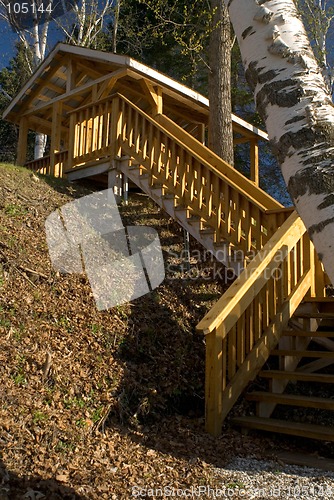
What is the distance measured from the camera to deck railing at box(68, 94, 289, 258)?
6348 millimetres

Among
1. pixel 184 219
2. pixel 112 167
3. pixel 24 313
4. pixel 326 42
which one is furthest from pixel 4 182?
pixel 326 42

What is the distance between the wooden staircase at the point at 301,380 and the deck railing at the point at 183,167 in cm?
113

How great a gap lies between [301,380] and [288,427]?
2.26 ft

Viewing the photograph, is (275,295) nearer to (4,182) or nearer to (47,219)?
(47,219)

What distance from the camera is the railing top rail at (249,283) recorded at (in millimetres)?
4348

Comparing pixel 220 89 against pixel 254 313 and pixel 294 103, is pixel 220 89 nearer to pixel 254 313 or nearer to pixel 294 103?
pixel 254 313

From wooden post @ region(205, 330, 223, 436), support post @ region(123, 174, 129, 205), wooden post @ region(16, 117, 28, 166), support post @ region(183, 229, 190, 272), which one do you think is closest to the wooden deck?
wooden post @ region(205, 330, 223, 436)

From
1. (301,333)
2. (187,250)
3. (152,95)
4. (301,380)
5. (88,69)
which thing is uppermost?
(88,69)

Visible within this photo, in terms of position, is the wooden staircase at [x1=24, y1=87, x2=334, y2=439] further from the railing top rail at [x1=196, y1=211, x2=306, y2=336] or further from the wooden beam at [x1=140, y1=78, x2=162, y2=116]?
the wooden beam at [x1=140, y1=78, x2=162, y2=116]

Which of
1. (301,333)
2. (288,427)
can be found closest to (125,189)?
(301,333)

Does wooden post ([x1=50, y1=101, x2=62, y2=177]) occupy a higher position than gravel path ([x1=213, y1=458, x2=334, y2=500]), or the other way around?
wooden post ([x1=50, y1=101, x2=62, y2=177])

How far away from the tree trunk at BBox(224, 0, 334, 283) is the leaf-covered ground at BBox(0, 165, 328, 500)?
7.61ft

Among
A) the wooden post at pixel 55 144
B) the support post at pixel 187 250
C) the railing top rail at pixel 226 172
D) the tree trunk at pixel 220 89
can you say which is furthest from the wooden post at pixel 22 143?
the support post at pixel 187 250

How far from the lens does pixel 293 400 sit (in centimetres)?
459
